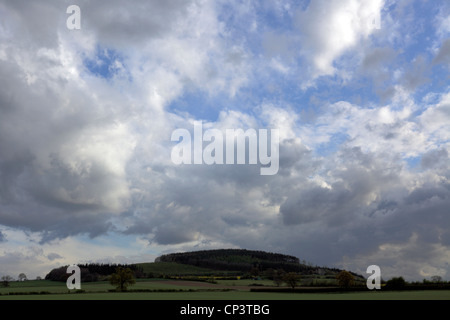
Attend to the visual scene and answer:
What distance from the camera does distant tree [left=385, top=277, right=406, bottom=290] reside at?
116100 mm

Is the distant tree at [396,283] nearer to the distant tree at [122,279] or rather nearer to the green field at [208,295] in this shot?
the green field at [208,295]

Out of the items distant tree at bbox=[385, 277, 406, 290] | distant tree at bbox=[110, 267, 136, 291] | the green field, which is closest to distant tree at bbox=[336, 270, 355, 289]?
distant tree at bbox=[385, 277, 406, 290]

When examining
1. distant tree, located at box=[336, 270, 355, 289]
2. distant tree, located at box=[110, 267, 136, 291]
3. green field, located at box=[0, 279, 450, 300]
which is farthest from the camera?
distant tree, located at box=[110, 267, 136, 291]

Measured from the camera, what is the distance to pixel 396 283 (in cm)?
11769

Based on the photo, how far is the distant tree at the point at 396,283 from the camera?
116100mm

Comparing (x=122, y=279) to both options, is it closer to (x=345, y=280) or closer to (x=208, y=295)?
(x=208, y=295)

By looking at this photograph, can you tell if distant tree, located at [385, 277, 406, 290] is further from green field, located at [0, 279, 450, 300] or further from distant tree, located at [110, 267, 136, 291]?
distant tree, located at [110, 267, 136, 291]

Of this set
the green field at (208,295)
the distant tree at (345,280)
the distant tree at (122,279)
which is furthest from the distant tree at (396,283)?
the distant tree at (122,279)

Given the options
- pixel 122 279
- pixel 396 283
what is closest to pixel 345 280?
pixel 396 283

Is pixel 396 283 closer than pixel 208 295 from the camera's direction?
No
